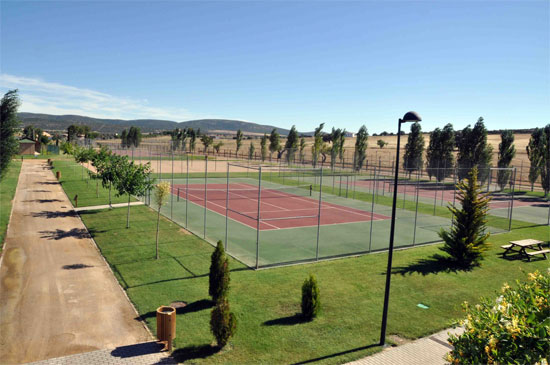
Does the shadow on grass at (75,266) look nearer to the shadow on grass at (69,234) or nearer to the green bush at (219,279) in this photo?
the shadow on grass at (69,234)

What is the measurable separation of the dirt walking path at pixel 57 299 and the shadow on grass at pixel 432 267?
34.4 ft

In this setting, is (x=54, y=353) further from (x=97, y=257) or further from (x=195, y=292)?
(x=97, y=257)

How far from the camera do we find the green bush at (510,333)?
4926 mm

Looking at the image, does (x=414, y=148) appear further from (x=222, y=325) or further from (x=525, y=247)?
(x=222, y=325)

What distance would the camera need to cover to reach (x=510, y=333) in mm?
5059

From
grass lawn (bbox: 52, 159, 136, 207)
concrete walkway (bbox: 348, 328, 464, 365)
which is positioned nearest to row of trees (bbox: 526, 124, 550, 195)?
concrete walkway (bbox: 348, 328, 464, 365)

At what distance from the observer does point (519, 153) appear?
94250 mm

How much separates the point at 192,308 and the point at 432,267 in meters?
10.4

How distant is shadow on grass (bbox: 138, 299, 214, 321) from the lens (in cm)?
1148

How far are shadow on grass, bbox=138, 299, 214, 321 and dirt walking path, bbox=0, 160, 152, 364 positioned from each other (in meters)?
0.38

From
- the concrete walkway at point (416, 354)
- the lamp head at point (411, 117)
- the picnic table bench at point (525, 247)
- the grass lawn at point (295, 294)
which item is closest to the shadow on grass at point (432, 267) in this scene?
the grass lawn at point (295, 294)

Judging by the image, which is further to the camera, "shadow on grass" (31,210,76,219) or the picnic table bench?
"shadow on grass" (31,210,76,219)

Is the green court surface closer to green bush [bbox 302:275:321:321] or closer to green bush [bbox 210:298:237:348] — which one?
green bush [bbox 302:275:321:321]

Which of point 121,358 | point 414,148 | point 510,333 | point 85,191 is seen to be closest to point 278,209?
point 85,191
